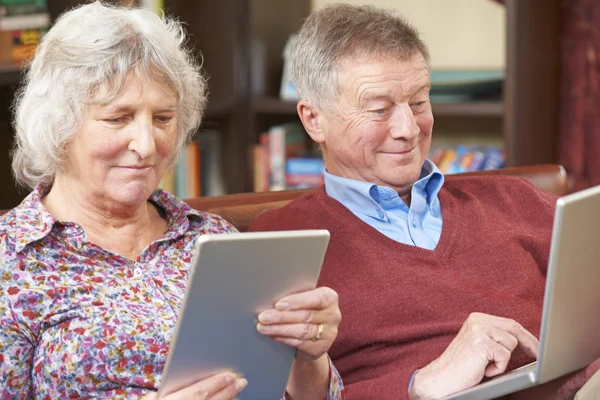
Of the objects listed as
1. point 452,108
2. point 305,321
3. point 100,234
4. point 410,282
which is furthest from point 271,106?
point 305,321

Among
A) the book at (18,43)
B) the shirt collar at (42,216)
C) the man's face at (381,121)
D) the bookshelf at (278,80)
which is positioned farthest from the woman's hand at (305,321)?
the bookshelf at (278,80)

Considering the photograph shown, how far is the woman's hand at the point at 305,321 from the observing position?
4.26 ft

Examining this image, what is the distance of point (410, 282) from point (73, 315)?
0.60 meters

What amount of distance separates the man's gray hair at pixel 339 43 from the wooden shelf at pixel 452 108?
1.39 m

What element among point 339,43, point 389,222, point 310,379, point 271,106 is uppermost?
point 339,43

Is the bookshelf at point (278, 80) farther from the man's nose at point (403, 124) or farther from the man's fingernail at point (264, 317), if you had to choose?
the man's fingernail at point (264, 317)

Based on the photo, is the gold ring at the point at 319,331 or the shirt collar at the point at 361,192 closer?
the gold ring at the point at 319,331

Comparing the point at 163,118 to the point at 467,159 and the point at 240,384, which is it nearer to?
the point at 240,384

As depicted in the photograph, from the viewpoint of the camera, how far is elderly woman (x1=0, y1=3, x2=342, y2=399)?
56.0 inches

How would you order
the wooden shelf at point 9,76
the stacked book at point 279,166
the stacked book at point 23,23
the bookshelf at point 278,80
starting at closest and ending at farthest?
1. the wooden shelf at point 9,76
2. the stacked book at point 23,23
3. the bookshelf at point 278,80
4. the stacked book at point 279,166

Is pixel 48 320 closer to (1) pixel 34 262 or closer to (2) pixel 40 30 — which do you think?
(1) pixel 34 262

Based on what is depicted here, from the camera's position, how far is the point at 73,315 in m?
1.45

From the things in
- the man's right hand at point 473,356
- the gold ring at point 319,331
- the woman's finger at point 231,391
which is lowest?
the man's right hand at point 473,356

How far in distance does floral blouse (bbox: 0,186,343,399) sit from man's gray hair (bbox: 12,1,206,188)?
0.36 feet
